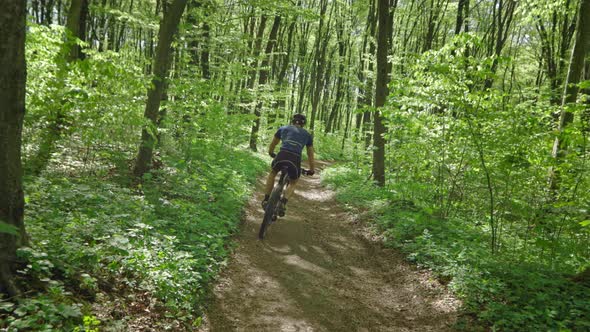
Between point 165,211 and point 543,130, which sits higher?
point 543,130

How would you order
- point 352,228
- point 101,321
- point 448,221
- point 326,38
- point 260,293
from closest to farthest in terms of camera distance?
1. point 101,321
2. point 260,293
3. point 448,221
4. point 352,228
5. point 326,38

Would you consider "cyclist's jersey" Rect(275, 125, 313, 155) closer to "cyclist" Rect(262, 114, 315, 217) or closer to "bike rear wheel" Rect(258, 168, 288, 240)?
"cyclist" Rect(262, 114, 315, 217)

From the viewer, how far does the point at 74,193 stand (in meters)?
5.37

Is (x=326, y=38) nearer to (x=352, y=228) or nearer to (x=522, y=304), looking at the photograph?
(x=352, y=228)

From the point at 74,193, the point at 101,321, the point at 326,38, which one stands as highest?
the point at 326,38

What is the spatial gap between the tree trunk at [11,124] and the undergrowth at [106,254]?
140 mm

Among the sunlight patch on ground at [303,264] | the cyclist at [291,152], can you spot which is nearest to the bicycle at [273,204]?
the cyclist at [291,152]

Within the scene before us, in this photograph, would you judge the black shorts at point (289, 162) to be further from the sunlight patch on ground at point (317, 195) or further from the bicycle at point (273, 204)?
the sunlight patch on ground at point (317, 195)

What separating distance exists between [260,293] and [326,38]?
2199 centimetres

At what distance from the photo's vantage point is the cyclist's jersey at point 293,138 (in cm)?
761

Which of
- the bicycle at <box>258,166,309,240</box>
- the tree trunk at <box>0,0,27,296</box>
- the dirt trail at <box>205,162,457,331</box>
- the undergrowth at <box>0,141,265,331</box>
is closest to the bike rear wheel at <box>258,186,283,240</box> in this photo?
the bicycle at <box>258,166,309,240</box>

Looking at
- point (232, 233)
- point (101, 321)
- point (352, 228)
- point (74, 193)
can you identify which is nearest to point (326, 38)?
point (352, 228)

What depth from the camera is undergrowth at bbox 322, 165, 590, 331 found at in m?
4.32

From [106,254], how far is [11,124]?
172cm
